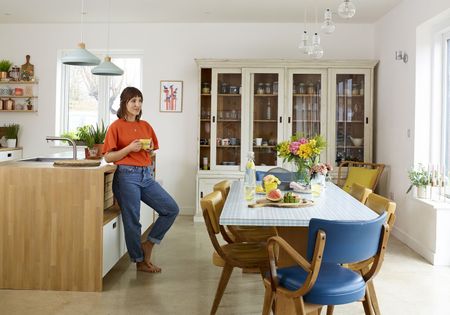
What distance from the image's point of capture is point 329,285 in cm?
217

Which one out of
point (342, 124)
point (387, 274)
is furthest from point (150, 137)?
point (342, 124)

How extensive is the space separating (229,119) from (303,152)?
3.04 meters

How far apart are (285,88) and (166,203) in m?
2.97

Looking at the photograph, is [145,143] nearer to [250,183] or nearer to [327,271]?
[250,183]

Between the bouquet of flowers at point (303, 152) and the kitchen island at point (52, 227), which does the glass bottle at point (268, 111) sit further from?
the kitchen island at point (52, 227)

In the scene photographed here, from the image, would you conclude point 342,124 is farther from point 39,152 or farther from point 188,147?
point 39,152

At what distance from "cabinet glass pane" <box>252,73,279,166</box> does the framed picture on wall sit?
1.09 m

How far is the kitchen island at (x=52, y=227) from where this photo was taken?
3365 mm

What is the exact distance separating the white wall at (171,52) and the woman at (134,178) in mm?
2775

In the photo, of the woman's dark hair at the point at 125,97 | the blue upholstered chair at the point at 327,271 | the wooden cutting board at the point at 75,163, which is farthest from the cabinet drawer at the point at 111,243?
the blue upholstered chair at the point at 327,271

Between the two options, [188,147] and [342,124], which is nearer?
[342,124]

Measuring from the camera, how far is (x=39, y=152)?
6.86 metres

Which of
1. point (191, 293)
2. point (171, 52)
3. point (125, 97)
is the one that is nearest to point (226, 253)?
point (191, 293)

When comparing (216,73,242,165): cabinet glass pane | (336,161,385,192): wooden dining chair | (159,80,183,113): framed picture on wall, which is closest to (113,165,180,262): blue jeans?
(216,73,242,165): cabinet glass pane
